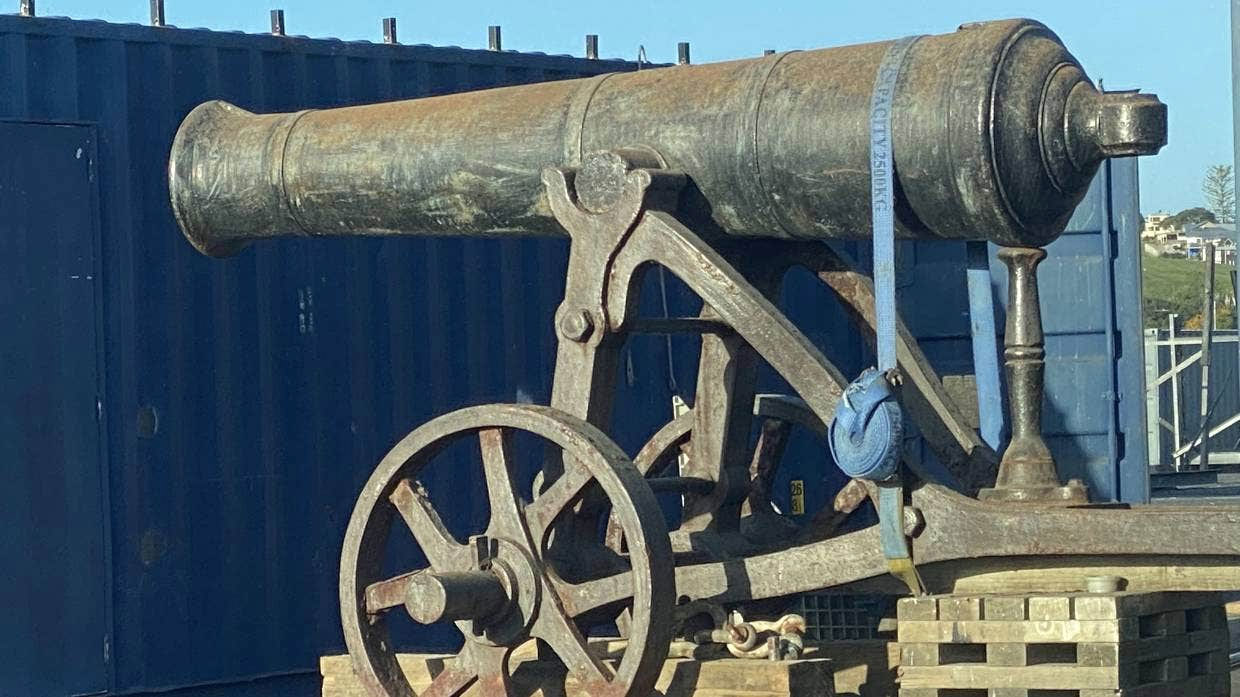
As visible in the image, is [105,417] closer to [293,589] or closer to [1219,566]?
[293,589]

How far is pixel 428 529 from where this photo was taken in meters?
6.84

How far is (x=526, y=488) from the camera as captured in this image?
11578 mm

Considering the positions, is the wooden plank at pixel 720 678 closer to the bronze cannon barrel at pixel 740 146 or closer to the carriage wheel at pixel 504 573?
the carriage wheel at pixel 504 573

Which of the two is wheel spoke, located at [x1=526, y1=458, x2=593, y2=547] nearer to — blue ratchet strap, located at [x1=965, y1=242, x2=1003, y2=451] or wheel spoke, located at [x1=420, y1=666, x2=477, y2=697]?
wheel spoke, located at [x1=420, y1=666, x2=477, y2=697]

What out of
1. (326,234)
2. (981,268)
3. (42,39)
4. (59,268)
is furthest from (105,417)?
(981,268)

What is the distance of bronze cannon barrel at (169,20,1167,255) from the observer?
6.14 meters

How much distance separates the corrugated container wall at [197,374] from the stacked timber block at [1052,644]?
4607mm

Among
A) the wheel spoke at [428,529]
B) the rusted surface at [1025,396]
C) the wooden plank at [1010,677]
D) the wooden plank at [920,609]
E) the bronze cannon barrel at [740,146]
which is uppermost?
the bronze cannon barrel at [740,146]

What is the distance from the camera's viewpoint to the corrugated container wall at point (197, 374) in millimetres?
9562

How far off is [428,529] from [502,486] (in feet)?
1.01

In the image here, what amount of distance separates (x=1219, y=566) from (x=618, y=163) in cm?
214

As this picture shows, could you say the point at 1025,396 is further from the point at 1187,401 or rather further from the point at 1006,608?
the point at 1187,401

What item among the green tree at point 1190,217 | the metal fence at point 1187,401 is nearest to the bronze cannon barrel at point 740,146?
A: the metal fence at point 1187,401

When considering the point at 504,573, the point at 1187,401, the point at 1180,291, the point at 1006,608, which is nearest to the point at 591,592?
the point at 504,573
